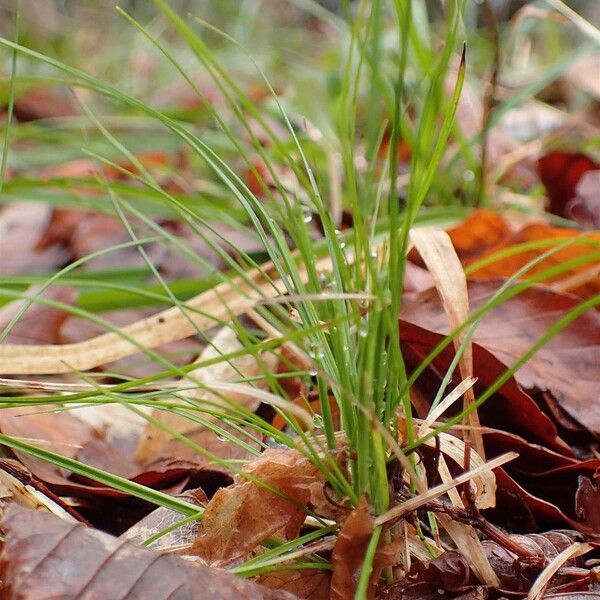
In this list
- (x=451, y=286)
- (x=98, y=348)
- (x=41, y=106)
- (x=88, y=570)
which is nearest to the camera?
(x=88, y=570)

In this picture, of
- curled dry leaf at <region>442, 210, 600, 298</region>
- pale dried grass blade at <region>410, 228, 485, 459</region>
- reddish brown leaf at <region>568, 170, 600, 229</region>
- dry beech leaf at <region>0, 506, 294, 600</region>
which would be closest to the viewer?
dry beech leaf at <region>0, 506, 294, 600</region>

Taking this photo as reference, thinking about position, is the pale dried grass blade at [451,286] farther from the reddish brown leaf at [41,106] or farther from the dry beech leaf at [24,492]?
the reddish brown leaf at [41,106]

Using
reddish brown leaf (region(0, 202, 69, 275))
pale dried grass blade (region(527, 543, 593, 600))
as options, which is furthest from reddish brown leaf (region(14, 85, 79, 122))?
pale dried grass blade (region(527, 543, 593, 600))

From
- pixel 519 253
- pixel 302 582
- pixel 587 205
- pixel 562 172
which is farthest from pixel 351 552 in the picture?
pixel 562 172

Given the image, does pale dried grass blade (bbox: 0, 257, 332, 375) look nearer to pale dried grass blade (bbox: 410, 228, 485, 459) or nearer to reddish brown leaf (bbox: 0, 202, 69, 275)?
pale dried grass blade (bbox: 410, 228, 485, 459)

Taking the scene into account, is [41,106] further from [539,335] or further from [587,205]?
[539,335]

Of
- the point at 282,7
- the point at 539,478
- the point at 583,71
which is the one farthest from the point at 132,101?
the point at 282,7

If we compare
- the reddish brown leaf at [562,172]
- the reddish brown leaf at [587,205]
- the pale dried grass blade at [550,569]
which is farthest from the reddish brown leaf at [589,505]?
the reddish brown leaf at [562,172]
